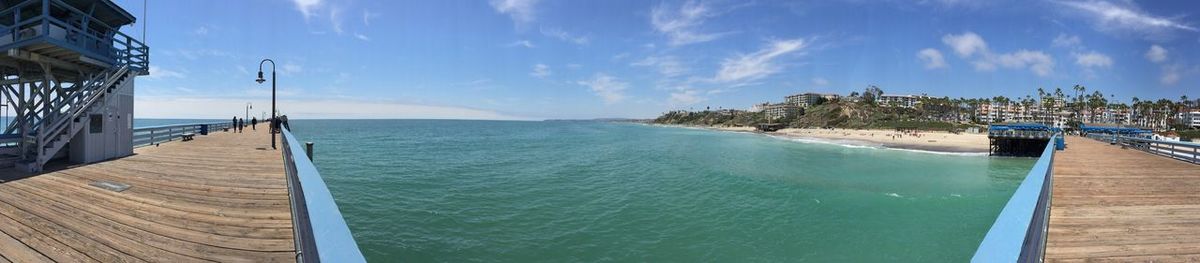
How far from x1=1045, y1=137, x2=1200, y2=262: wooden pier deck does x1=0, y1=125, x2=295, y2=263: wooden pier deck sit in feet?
24.7

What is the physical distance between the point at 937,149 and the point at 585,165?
38251mm

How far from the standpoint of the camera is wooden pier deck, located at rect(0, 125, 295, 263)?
4.34 meters

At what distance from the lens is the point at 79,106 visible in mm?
10688

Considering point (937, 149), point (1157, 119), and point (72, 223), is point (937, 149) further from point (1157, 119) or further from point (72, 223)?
point (1157, 119)

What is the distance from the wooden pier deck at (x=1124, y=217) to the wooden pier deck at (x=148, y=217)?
753cm

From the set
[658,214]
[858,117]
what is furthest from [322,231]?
[858,117]

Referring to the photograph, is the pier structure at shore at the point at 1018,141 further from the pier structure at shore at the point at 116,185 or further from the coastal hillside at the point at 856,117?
the coastal hillside at the point at 856,117

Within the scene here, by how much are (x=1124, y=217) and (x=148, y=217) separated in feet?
39.2

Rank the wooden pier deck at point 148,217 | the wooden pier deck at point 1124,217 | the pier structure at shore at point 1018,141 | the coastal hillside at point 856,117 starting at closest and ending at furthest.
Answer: the wooden pier deck at point 148,217 → the wooden pier deck at point 1124,217 → the pier structure at shore at point 1018,141 → the coastal hillside at point 856,117

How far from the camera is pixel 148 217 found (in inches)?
219

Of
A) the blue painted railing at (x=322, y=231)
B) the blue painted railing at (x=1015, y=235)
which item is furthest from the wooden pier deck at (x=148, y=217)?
the blue painted railing at (x=1015, y=235)

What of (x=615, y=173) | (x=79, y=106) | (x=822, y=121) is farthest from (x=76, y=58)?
(x=822, y=121)

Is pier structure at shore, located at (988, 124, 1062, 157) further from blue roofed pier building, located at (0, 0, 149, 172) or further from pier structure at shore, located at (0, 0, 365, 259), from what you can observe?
blue roofed pier building, located at (0, 0, 149, 172)

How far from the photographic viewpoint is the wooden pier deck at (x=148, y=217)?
4.34 metres
